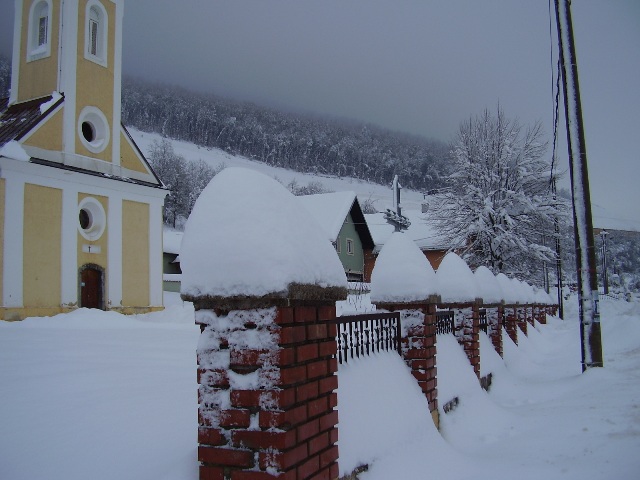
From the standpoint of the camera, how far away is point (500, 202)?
82.0ft

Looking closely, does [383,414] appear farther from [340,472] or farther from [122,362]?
[122,362]

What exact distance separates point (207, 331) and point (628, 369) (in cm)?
852

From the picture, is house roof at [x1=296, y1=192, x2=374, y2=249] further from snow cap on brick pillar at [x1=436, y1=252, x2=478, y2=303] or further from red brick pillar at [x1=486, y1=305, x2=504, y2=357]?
snow cap on brick pillar at [x1=436, y1=252, x2=478, y2=303]

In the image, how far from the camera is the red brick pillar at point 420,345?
5398 millimetres

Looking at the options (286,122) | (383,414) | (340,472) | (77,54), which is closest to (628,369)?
(383,414)

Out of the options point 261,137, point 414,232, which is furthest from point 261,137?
point 414,232

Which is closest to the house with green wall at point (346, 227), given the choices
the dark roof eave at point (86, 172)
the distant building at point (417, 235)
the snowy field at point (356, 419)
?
the distant building at point (417, 235)

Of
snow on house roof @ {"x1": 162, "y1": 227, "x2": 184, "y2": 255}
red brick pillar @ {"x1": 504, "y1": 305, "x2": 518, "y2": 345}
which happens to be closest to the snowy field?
Answer: red brick pillar @ {"x1": 504, "y1": 305, "x2": 518, "y2": 345}

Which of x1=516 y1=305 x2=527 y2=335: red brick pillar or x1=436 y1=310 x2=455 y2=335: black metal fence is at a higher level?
x1=436 y1=310 x2=455 y2=335: black metal fence

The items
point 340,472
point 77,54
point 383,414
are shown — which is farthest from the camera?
point 77,54

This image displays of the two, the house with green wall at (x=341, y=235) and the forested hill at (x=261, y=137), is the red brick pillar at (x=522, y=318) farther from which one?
the forested hill at (x=261, y=137)

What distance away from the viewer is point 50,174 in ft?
50.4

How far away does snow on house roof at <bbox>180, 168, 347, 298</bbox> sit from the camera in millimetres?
2566

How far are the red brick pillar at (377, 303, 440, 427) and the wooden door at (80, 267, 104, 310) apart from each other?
1354 cm
